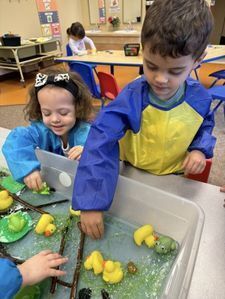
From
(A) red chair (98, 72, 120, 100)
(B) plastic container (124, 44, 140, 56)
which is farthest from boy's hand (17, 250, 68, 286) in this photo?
(B) plastic container (124, 44, 140, 56)

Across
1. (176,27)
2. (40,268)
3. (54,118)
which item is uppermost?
(176,27)

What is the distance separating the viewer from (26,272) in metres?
0.45

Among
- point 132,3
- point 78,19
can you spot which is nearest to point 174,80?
point 132,3

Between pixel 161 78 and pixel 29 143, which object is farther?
pixel 29 143

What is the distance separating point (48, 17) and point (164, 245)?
4.85 meters

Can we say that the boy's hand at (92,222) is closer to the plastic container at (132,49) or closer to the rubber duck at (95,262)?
the rubber duck at (95,262)

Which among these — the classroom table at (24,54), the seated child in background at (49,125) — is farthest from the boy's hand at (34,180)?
the classroom table at (24,54)

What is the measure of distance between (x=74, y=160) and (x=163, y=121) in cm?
25

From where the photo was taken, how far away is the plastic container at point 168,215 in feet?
1.32

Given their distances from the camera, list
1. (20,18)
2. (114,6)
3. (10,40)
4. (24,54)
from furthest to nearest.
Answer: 1. (114,6)
2. (20,18)
3. (24,54)
4. (10,40)

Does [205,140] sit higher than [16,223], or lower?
higher

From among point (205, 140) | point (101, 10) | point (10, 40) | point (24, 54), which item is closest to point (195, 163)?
point (205, 140)

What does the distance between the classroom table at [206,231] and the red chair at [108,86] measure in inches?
51.5

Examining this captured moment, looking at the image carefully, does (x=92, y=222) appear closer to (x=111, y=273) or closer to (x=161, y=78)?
(x=111, y=273)
